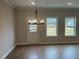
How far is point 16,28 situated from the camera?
9.63 meters

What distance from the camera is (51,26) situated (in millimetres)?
10086

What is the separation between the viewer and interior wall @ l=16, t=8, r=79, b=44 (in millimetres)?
9656

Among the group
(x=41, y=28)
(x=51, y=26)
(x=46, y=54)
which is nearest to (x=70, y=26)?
(x=51, y=26)

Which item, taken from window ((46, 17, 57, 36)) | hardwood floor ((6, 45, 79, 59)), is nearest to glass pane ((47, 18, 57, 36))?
window ((46, 17, 57, 36))

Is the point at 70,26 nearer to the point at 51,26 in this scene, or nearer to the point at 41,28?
the point at 51,26

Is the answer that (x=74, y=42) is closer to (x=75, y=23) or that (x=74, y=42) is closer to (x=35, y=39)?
(x=75, y=23)

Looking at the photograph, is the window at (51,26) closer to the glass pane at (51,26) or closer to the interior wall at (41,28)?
the glass pane at (51,26)

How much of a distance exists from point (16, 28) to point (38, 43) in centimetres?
191

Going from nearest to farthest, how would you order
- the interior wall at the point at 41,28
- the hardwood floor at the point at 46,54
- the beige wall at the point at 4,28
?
the beige wall at the point at 4,28 < the hardwood floor at the point at 46,54 < the interior wall at the point at 41,28

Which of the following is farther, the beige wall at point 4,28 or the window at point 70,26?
the window at point 70,26

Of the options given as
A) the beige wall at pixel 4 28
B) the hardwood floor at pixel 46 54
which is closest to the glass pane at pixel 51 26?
the hardwood floor at pixel 46 54

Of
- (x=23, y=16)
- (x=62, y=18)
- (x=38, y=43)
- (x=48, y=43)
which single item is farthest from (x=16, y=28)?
(x=62, y=18)

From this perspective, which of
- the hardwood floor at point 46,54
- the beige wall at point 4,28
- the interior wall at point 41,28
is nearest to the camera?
the beige wall at point 4,28

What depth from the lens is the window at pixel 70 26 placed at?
10.1m
